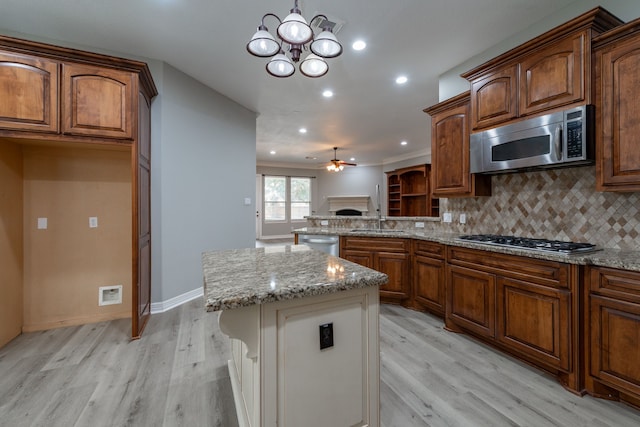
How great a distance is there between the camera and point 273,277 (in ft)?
4.00

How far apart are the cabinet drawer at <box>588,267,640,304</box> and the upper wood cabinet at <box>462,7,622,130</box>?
44.7 inches

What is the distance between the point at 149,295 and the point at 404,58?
3878 mm

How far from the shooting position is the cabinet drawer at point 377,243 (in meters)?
3.38


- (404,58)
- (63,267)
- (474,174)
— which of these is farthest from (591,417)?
(63,267)

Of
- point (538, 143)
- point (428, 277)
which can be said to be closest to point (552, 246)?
point (538, 143)

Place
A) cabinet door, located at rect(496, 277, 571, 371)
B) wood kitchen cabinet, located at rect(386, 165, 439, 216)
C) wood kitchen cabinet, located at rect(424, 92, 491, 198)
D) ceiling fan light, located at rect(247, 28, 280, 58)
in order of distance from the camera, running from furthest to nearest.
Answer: wood kitchen cabinet, located at rect(386, 165, 439, 216) < wood kitchen cabinet, located at rect(424, 92, 491, 198) < cabinet door, located at rect(496, 277, 571, 371) < ceiling fan light, located at rect(247, 28, 280, 58)

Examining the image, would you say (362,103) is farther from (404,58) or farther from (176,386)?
(176,386)

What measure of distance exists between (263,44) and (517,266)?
237 cm

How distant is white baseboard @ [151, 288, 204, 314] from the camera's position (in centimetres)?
326

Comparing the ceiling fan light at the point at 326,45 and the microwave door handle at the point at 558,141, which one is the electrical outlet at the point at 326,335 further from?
the microwave door handle at the point at 558,141

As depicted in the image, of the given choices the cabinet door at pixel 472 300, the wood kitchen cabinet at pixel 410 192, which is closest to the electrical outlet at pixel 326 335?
the cabinet door at pixel 472 300

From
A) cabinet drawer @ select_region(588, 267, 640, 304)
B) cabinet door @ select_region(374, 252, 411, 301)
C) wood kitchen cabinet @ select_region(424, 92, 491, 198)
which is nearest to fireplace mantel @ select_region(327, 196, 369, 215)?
cabinet door @ select_region(374, 252, 411, 301)

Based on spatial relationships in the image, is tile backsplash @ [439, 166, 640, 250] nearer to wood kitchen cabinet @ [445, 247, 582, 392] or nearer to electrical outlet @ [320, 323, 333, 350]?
wood kitchen cabinet @ [445, 247, 582, 392]

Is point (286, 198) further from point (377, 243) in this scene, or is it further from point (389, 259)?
point (389, 259)
